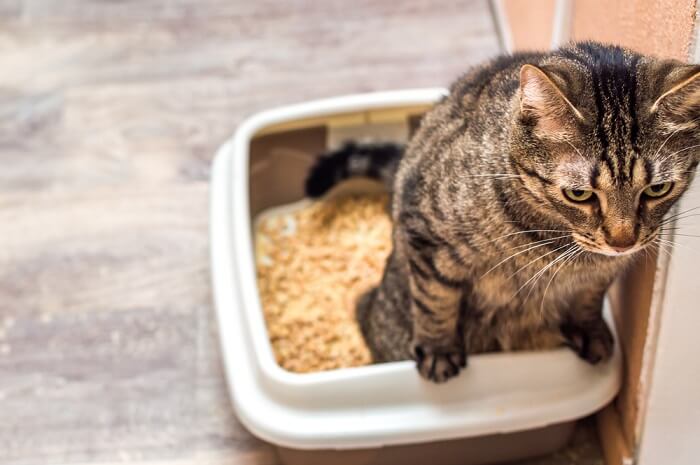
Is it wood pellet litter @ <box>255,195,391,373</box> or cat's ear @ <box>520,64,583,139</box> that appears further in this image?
wood pellet litter @ <box>255,195,391,373</box>

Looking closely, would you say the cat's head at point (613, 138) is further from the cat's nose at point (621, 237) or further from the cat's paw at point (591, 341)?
the cat's paw at point (591, 341)

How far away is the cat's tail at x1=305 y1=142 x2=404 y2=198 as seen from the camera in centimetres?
180

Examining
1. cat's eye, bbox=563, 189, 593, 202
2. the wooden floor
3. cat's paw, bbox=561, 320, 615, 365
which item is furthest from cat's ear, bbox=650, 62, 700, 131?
the wooden floor

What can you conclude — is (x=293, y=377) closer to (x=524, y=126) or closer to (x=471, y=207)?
(x=471, y=207)

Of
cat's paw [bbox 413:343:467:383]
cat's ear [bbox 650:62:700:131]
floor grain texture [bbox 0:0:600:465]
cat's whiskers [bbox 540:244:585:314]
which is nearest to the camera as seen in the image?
cat's ear [bbox 650:62:700:131]

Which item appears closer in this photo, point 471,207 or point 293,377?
point 471,207

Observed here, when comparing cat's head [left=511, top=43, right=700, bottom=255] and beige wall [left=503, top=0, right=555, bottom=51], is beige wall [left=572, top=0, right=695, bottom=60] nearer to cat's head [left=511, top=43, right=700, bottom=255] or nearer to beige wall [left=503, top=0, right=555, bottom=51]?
cat's head [left=511, top=43, right=700, bottom=255]

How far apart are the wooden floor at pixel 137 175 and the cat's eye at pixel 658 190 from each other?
2.78 feet

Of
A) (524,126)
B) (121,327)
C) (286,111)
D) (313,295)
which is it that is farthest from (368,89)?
(524,126)

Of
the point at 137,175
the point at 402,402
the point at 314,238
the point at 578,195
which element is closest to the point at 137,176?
the point at 137,175

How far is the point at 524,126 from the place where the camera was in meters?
1.09

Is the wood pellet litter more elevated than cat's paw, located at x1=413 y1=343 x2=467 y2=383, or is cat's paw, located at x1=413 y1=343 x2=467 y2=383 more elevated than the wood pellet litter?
cat's paw, located at x1=413 y1=343 x2=467 y2=383

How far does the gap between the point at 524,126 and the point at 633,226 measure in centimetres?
18

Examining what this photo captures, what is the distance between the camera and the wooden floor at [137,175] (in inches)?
65.6
